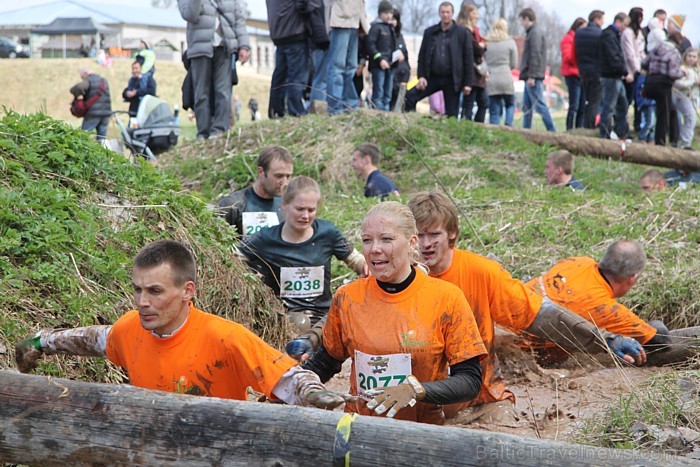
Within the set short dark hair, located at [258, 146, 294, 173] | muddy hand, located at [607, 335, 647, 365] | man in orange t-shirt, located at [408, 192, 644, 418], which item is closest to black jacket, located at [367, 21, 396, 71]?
short dark hair, located at [258, 146, 294, 173]

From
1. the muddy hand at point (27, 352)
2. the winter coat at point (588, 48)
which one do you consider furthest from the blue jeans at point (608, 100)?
the muddy hand at point (27, 352)

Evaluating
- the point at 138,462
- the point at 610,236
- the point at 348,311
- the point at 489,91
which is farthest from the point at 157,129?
the point at 138,462

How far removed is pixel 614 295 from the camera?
6.50m

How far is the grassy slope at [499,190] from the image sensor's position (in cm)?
806

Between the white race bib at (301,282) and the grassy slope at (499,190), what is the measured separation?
51.7 inches

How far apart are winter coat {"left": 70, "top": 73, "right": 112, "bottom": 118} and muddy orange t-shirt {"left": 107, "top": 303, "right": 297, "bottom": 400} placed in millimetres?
13630

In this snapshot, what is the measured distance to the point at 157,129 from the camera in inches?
537

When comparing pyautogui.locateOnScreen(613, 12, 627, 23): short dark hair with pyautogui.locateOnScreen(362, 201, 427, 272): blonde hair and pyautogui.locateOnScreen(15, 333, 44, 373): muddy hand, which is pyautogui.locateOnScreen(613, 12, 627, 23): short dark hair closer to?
pyautogui.locateOnScreen(362, 201, 427, 272): blonde hair

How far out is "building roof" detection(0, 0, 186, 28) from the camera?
76312 mm

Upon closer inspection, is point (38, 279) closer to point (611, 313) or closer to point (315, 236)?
point (315, 236)

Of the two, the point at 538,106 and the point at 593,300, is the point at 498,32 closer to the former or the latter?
the point at 538,106

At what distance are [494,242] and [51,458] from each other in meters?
5.93

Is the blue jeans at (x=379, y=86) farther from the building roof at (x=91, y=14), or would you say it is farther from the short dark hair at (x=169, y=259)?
the building roof at (x=91, y=14)

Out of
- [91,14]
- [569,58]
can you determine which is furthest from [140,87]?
[91,14]
